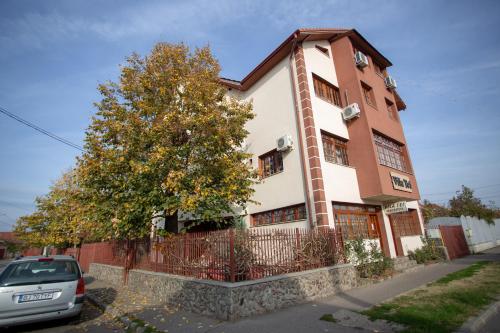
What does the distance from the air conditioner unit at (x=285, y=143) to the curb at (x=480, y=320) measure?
7.91 m

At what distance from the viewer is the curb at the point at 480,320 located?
450 centimetres

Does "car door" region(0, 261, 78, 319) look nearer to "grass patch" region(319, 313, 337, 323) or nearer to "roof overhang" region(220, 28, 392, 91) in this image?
"grass patch" region(319, 313, 337, 323)

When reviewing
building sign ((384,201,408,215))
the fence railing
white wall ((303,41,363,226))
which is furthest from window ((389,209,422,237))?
the fence railing

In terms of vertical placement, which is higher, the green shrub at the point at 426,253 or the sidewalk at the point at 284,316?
the green shrub at the point at 426,253

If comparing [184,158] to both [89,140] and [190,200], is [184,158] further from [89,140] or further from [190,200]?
[89,140]

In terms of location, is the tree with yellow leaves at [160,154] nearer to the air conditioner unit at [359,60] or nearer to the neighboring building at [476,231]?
the air conditioner unit at [359,60]

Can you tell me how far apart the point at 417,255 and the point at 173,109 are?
14127 mm

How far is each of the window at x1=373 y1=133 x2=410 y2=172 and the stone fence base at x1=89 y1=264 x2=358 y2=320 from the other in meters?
6.59

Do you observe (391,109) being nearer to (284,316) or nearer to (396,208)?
(396,208)

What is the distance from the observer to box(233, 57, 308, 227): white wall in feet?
37.2

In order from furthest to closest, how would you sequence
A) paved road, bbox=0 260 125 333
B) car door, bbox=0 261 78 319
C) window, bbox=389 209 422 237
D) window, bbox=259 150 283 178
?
window, bbox=389 209 422 237, window, bbox=259 150 283 178, paved road, bbox=0 260 125 333, car door, bbox=0 261 78 319

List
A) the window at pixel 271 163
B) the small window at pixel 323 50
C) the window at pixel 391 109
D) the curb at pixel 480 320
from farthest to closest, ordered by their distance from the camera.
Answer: the window at pixel 391 109 → the small window at pixel 323 50 → the window at pixel 271 163 → the curb at pixel 480 320

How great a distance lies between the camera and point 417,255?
1352 centimetres

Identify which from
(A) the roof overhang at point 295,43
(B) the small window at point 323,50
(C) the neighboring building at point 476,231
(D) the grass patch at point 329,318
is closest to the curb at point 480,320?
(D) the grass patch at point 329,318
